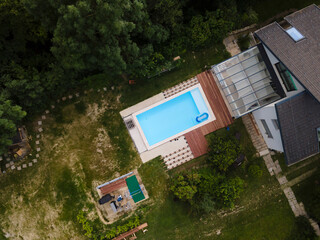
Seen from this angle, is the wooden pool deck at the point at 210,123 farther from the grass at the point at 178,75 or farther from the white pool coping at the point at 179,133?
the grass at the point at 178,75

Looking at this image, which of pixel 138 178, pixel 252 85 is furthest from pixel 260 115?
pixel 138 178

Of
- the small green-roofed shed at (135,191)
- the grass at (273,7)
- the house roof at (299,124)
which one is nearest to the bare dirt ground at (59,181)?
the small green-roofed shed at (135,191)

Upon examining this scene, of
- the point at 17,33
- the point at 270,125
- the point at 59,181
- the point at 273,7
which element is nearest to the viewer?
the point at 17,33

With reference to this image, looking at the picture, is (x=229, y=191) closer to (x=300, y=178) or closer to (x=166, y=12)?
(x=300, y=178)

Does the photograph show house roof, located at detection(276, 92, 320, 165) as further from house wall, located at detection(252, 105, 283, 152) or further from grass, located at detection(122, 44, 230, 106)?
grass, located at detection(122, 44, 230, 106)

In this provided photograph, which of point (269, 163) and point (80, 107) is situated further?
point (269, 163)

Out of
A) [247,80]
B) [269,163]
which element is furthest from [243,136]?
[247,80]

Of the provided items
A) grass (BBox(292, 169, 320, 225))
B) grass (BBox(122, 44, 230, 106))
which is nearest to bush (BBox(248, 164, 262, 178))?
grass (BBox(292, 169, 320, 225))

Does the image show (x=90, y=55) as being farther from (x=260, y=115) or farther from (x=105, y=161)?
(x=260, y=115)
